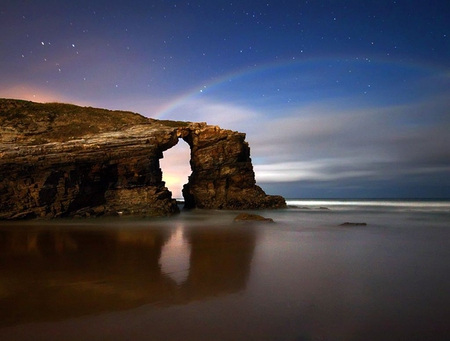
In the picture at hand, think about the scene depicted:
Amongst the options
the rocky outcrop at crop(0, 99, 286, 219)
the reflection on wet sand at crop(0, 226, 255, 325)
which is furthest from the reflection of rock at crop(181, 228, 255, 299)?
the rocky outcrop at crop(0, 99, 286, 219)

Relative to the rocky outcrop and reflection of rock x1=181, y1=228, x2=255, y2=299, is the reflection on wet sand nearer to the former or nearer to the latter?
reflection of rock x1=181, y1=228, x2=255, y2=299

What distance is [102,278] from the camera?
19.7 feet

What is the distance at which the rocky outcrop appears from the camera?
74.3 ft

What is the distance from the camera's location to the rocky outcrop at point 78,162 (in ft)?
74.3

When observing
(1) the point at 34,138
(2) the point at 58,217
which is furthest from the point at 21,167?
(2) the point at 58,217

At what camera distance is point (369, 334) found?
3623mm

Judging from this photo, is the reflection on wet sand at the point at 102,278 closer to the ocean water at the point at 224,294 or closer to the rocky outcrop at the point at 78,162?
the ocean water at the point at 224,294

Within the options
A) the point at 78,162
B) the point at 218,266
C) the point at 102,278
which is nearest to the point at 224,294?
the point at 218,266

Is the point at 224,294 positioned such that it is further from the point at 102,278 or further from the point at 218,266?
the point at 102,278

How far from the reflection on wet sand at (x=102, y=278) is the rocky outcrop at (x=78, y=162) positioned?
14203 mm

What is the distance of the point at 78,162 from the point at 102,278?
2071cm

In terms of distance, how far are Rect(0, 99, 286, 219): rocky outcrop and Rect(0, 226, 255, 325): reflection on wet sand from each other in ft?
46.6

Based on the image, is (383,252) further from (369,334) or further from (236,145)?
(236,145)

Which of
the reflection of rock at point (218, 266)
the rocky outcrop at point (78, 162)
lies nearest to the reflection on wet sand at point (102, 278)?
the reflection of rock at point (218, 266)
